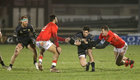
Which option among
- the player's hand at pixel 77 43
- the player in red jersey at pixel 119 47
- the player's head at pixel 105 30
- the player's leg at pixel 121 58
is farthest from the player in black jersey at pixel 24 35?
the player's leg at pixel 121 58

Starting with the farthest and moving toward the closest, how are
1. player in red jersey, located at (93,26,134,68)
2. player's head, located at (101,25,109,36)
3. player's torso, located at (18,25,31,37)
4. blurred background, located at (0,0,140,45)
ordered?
blurred background, located at (0,0,140,45)
player's torso, located at (18,25,31,37)
player in red jersey, located at (93,26,134,68)
player's head, located at (101,25,109,36)

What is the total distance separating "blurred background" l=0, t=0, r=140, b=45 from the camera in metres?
37.7

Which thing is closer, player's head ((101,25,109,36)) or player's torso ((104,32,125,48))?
player's head ((101,25,109,36))

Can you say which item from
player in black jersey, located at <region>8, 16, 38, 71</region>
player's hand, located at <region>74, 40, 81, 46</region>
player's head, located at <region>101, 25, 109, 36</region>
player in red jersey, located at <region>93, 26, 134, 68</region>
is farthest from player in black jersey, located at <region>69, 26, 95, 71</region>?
player in black jersey, located at <region>8, 16, 38, 71</region>

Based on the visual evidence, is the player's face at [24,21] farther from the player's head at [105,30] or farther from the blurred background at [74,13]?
the blurred background at [74,13]

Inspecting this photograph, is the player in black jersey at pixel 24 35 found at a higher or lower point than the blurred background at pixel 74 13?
higher

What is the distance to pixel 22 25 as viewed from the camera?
15945 millimetres

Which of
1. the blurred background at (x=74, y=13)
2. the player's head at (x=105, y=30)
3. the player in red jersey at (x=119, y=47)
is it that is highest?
the player's head at (x=105, y=30)

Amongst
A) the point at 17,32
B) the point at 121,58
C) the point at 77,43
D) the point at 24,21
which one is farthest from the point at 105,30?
the point at 17,32

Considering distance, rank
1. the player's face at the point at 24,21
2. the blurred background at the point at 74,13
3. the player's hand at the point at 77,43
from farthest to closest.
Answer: the blurred background at the point at 74,13 < the player's face at the point at 24,21 < the player's hand at the point at 77,43

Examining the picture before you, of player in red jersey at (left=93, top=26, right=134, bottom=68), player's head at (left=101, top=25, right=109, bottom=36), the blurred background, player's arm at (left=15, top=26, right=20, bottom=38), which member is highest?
player's head at (left=101, top=25, right=109, bottom=36)

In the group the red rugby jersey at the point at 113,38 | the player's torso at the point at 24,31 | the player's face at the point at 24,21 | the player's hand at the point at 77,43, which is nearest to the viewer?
the red rugby jersey at the point at 113,38

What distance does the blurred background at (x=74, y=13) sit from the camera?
124 ft

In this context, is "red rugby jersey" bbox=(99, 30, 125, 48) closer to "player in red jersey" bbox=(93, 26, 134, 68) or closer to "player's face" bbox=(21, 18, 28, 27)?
"player in red jersey" bbox=(93, 26, 134, 68)
